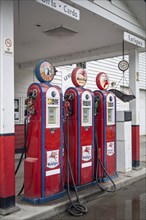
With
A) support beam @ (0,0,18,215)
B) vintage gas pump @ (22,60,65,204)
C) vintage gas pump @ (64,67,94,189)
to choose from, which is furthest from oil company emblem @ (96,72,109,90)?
support beam @ (0,0,18,215)

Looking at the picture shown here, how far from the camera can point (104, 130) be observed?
685 centimetres

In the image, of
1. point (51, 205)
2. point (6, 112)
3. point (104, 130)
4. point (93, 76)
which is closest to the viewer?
point (6, 112)

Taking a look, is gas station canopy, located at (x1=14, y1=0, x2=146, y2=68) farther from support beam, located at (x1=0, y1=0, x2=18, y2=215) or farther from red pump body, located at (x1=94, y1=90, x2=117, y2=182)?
red pump body, located at (x1=94, y1=90, x2=117, y2=182)

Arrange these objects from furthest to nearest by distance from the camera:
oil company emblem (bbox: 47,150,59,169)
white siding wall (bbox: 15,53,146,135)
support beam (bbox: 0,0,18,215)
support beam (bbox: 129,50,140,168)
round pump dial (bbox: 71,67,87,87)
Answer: white siding wall (bbox: 15,53,146,135) < support beam (bbox: 129,50,140,168) < round pump dial (bbox: 71,67,87,87) < oil company emblem (bbox: 47,150,59,169) < support beam (bbox: 0,0,18,215)

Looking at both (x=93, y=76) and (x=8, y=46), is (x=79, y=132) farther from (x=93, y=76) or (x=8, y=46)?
(x=93, y=76)

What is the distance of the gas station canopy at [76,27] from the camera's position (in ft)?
19.9

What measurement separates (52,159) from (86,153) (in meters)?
1.05

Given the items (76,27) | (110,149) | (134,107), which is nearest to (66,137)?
(110,149)

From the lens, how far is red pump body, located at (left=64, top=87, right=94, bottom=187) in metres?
6.04

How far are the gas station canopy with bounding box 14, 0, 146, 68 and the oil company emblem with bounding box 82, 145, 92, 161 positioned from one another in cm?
259

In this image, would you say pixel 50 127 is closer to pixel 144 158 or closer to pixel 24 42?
pixel 24 42

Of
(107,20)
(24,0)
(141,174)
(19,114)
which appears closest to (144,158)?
(141,174)

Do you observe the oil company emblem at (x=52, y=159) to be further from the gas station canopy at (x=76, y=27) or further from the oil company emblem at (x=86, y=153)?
the gas station canopy at (x=76, y=27)

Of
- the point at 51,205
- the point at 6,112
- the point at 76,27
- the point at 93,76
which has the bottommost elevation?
the point at 51,205
